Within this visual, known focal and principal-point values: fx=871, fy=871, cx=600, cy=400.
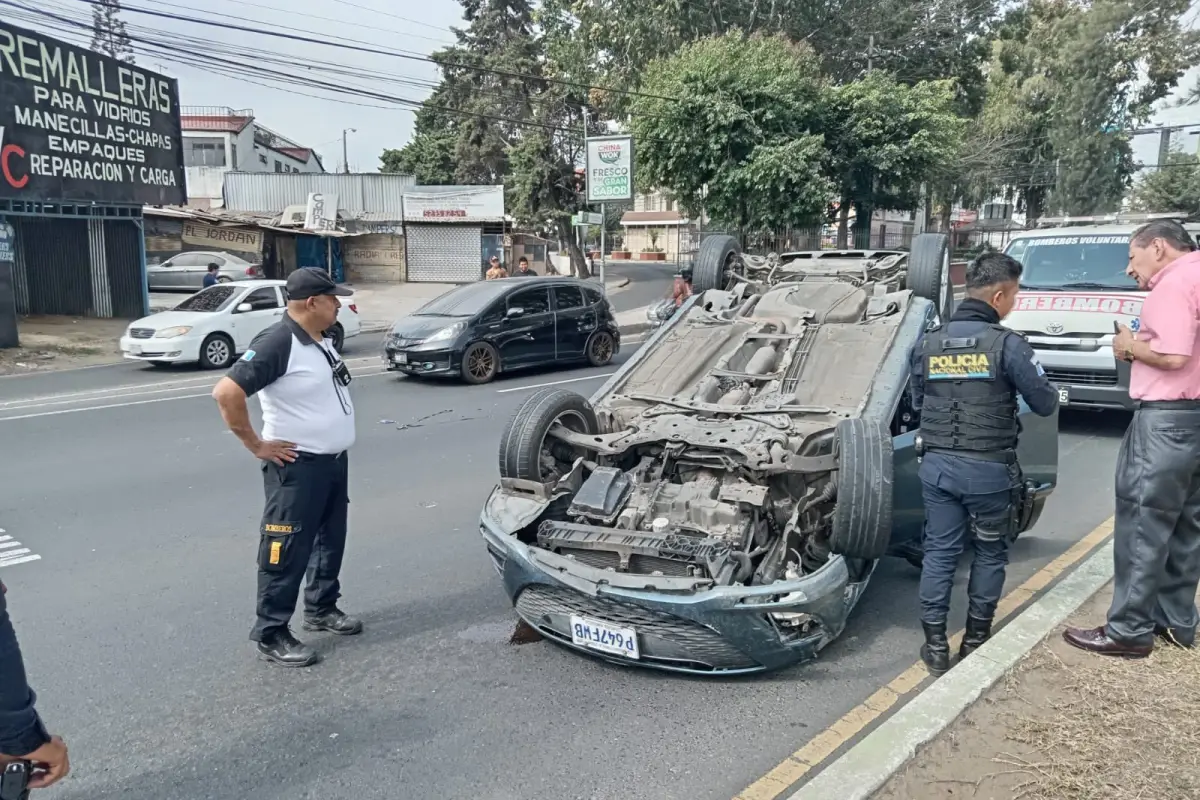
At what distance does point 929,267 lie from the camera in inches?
252

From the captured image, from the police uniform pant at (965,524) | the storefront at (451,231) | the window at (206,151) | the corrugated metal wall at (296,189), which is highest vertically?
the window at (206,151)

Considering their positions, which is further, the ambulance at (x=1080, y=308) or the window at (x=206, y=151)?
the window at (x=206, y=151)

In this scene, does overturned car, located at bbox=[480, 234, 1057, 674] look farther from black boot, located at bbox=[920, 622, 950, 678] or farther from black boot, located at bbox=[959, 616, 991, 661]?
black boot, located at bbox=[959, 616, 991, 661]

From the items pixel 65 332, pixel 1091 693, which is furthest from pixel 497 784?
pixel 65 332

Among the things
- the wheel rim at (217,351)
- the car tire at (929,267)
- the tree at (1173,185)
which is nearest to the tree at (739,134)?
the wheel rim at (217,351)

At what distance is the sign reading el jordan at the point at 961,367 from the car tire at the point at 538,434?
205 cm

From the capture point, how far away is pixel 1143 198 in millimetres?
38750

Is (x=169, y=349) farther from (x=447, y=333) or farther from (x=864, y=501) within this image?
(x=864, y=501)

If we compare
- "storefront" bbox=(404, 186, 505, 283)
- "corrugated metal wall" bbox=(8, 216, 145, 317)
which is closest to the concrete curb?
"corrugated metal wall" bbox=(8, 216, 145, 317)

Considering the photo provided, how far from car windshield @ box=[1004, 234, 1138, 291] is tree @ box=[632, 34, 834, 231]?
1164cm

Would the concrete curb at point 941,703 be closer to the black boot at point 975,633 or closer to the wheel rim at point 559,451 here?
the black boot at point 975,633

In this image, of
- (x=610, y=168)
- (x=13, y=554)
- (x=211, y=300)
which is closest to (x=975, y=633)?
(x=13, y=554)

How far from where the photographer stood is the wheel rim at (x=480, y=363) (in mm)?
12938

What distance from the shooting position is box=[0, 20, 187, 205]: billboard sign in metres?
16.7
